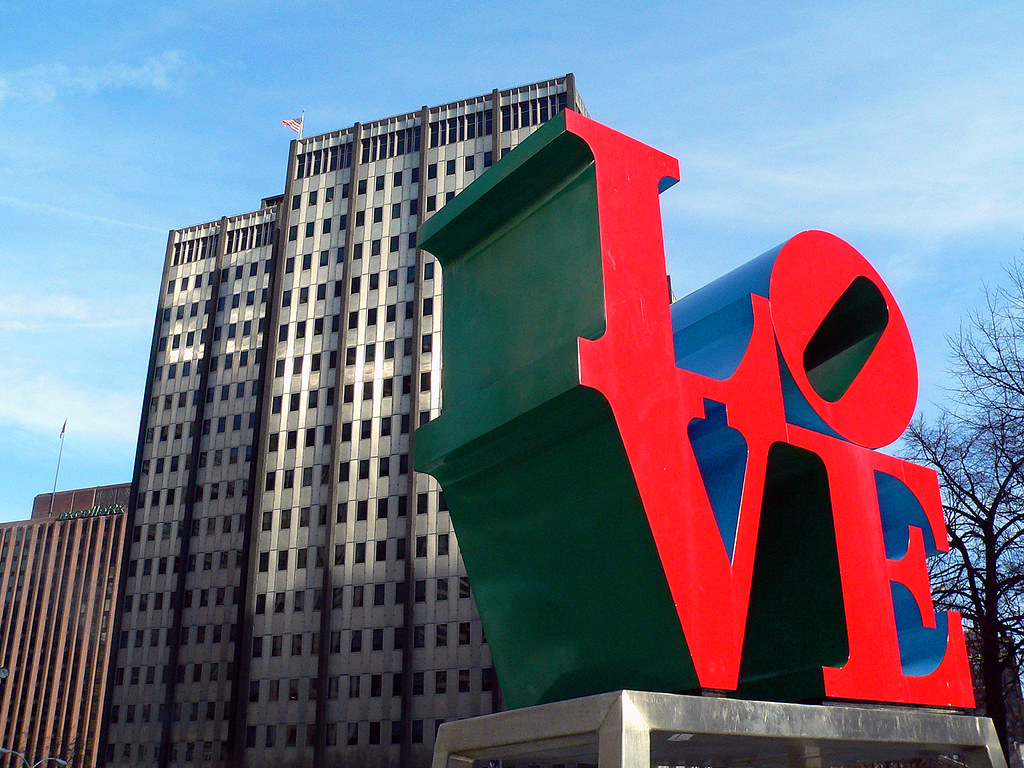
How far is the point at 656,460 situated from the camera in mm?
8695

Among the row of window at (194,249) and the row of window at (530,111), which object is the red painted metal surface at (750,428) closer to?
the row of window at (530,111)

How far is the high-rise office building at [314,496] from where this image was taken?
54.8 metres

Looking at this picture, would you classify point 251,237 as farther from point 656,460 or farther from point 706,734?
point 706,734

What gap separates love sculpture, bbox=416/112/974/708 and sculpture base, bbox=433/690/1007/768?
423 millimetres

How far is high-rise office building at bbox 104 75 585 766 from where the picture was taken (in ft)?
180

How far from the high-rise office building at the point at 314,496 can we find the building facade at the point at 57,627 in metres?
46.3

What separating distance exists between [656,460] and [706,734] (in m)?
2.54

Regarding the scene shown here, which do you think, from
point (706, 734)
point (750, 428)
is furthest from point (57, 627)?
point (706, 734)

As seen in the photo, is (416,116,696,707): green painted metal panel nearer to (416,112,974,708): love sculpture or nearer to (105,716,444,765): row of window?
(416,112,974,708): love sculpture

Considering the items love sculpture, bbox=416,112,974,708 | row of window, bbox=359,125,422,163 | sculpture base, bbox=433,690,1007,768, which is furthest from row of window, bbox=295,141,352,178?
sculpture base, bbox=433,690,1007,768

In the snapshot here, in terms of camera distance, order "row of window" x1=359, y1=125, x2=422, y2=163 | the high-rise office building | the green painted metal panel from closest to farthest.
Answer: the green painted metal panel < the high-rise office building < "row of window" x1=359, y1=125, x2=422, y2=163

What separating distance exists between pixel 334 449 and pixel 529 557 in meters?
52.5

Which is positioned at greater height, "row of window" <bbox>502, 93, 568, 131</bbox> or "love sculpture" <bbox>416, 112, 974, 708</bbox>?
"row of window" <bbox>502, 93, 568, 131</bbox>

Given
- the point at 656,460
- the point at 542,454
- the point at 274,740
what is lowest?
the point at 274,740
